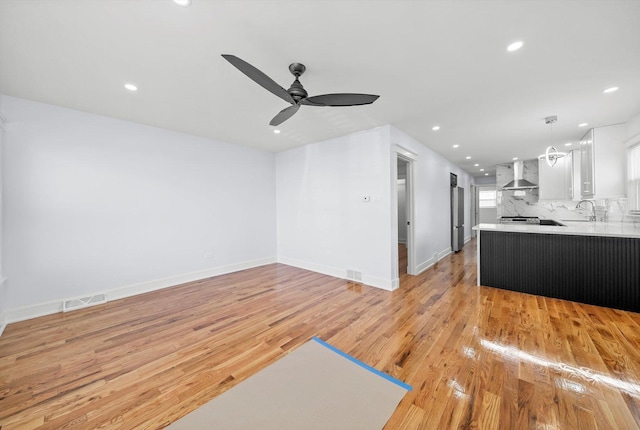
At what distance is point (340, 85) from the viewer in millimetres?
2578

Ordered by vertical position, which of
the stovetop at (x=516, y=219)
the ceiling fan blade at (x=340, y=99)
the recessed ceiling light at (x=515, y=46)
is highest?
the recessed ceiling light at (x=515, y=46)

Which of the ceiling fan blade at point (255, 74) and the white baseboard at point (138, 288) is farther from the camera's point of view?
the white baseboard at point (138, 288)

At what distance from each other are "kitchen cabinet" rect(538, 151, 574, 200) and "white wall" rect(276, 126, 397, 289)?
16.6 feet

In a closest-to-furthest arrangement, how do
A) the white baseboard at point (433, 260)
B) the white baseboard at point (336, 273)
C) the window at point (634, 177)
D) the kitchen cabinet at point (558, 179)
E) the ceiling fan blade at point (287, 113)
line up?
1. the ceiling fan blade at point (287, 113)
2. the window at point (634, 177)
3. the white baseboard at point (336, 273)
4. the white baseboard at point (433, 260)
5. the kitchen cabinet at point (558, 179)

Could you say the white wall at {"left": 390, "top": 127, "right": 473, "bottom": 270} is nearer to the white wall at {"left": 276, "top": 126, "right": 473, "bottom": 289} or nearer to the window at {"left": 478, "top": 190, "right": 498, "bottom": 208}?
the white wall at {"left": 276, "top": 126, "right": 473, "bottom": 289}

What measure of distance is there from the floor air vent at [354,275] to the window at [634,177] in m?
4.40

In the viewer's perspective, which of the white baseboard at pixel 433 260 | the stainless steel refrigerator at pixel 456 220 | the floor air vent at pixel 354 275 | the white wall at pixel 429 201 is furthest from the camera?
the stainless steel refrigerator at pixel 456 220

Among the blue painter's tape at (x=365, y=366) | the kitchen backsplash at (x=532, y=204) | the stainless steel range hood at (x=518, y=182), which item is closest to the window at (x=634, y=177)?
the kitchen backsplash at (x=532, y=204)

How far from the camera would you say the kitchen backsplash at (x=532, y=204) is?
5.54 meters

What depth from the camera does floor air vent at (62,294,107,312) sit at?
10.4 ft

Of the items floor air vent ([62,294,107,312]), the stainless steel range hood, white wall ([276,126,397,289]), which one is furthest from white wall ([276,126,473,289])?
floor air vent ([62,294,107,312])

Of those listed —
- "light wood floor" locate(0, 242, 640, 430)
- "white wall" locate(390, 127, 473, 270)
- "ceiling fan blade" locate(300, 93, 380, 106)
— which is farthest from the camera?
"white wall" locate(390, 127, 473, 270)

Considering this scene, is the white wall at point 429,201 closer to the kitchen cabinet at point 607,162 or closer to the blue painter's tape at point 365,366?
the kitchen cabinet at point 607,162

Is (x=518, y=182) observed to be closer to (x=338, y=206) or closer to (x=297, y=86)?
(x=338, y=206)
